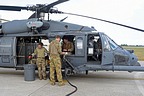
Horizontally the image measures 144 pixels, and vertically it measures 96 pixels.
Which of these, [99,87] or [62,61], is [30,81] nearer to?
[62,61]

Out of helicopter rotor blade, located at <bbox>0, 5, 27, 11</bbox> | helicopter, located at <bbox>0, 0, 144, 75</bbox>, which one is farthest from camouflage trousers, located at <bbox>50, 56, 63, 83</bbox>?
helicopter rotor blade, located at <bbox>0, 5, 27, 11</bbox>

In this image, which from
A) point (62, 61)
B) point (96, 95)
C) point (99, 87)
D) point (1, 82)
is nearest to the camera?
point (96, 95)

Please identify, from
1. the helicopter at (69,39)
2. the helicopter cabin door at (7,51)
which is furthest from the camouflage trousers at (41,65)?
the helicopter cabin door at (7,51)

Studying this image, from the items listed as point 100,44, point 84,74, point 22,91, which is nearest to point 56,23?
point 100,44

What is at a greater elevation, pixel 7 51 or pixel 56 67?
pixel 7 51

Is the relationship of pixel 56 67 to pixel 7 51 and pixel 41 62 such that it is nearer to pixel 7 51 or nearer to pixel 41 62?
pixel 41 62

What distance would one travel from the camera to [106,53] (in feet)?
31.1

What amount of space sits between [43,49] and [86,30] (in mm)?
2018

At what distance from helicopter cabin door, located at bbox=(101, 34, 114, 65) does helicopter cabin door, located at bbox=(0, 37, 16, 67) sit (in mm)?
3984

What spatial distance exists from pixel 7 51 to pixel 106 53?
4485 millimetres

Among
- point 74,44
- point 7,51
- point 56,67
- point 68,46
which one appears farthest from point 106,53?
point 7,51

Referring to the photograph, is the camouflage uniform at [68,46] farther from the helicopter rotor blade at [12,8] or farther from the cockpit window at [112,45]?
the helicopter rotor blade at [12,8]

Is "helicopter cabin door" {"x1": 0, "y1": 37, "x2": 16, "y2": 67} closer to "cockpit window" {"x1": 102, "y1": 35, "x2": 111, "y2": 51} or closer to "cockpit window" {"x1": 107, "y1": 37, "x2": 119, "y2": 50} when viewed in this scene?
"cockpit window" {"x1": 102, "y1": 35, "x2": 111, "y2": 51}

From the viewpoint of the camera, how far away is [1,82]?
925cm
